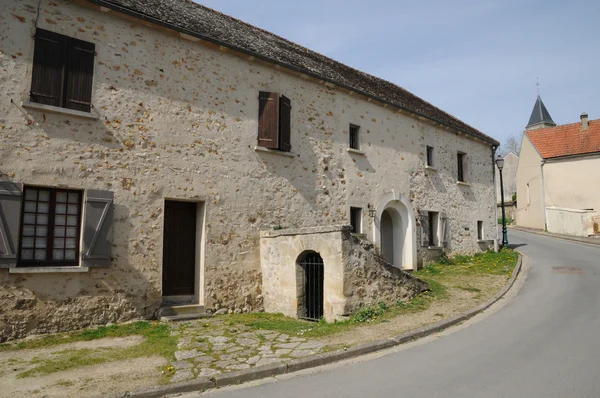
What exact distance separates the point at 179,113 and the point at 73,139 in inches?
92.5

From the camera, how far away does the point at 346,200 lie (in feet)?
42.9

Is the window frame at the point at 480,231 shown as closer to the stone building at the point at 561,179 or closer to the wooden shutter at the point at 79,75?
the stone building at the point at 561,179

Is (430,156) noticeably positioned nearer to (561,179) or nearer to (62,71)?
(62,71)

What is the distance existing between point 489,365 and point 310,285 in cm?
479

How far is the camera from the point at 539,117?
46344mm

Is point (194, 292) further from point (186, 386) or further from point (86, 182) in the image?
point (186, 386)

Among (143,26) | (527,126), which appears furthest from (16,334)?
(527,126)

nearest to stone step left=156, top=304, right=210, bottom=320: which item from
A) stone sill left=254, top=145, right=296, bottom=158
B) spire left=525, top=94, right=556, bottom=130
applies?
stone sill left=254, top=145, right=296, bottom=158

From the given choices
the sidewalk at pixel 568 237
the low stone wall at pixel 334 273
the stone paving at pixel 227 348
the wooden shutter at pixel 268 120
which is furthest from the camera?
the sidewalk at pixel 568 237

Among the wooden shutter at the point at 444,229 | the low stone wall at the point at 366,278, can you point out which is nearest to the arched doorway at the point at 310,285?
the low stone wall at the point at 366,278

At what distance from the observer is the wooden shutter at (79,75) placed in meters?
8.32

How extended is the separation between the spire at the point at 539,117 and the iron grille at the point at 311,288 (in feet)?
146

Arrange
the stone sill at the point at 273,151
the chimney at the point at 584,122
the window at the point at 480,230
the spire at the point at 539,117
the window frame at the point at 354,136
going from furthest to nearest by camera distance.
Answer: the spire at the point at 539,117, the chimney at the point at 584,122, the window at the point at 480,230, the window frame at the point at 354,136, the stone sill at the point at 273,151

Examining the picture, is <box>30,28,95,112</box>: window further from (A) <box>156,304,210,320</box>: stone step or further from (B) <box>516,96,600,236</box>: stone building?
(B) <box>516,96,600,236</box>: stone building
